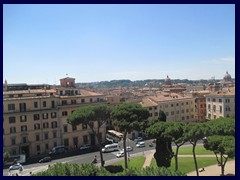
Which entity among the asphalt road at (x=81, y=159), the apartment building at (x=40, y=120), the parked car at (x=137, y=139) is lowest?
the asphalt road at (x=81, y=159)

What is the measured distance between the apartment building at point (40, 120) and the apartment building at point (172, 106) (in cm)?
896

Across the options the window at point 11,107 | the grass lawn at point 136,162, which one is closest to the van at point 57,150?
the window at point 11,107

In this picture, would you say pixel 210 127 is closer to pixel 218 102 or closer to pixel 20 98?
pixel 20 98

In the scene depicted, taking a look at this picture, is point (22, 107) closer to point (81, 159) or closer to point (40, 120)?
point (40, 120)

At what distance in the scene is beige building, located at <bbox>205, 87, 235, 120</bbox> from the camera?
122 ft

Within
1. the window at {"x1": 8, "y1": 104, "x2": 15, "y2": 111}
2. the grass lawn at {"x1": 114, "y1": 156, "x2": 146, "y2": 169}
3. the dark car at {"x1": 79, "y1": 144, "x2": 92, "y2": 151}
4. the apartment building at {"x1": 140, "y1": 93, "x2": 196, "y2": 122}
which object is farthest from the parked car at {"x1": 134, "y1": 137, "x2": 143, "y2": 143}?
the window at {"x1": 8, "y1": 104, "x2": 15, "y2": 111}

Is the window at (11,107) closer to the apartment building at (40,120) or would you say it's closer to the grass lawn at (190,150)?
the apartment building at (40,120)

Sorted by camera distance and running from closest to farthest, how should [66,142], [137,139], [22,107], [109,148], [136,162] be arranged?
[136,162]
[22,107]
[109,148]
[66,142]
[137,139]

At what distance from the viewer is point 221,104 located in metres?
37.8

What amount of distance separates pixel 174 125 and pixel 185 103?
23640mm

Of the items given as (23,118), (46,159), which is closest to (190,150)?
(46,159)

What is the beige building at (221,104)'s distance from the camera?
37.1 m

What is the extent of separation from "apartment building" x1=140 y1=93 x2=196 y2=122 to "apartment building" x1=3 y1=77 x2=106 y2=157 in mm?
8956

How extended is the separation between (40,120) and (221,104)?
22.6 metres
